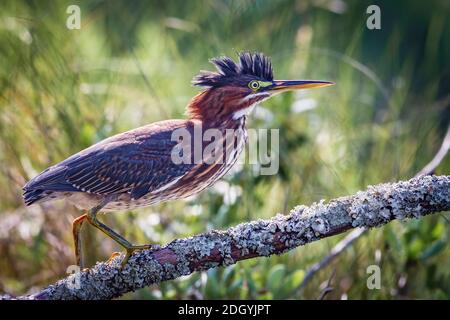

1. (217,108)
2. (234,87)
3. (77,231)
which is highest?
(234,87)

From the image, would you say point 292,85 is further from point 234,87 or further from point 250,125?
point 250,125

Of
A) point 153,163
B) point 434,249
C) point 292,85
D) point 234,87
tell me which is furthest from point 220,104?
point 434,249

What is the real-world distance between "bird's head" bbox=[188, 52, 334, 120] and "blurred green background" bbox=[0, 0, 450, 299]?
1.91 feet

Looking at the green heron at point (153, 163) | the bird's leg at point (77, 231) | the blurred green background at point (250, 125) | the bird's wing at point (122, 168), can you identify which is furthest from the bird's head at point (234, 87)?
the bird's leg at point (77, 231)

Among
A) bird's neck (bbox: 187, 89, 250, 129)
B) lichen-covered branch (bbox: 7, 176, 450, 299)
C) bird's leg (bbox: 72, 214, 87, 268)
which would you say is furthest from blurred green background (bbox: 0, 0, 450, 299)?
lichen-covered branch (bbox: 7, 176, 450, 299)

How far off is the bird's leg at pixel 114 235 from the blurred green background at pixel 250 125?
2.47 ft

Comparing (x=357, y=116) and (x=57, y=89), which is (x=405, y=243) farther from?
(x=57, y=89)

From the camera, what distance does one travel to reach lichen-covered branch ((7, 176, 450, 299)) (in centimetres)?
345

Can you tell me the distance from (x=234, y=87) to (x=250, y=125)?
3.44ft

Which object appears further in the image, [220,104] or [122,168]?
[220,104]

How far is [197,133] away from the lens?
4570 mm

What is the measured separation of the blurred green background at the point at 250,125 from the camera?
5.03 metres

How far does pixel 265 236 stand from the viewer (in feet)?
11.5
